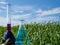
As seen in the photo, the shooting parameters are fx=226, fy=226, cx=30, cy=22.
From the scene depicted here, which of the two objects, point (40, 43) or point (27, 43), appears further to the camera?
point (27, 43)

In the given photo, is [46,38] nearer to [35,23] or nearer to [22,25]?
[22,25]

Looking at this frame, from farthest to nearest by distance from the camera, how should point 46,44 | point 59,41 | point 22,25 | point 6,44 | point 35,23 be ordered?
point 35,23 < point 22,25 < point 6,44 < point 59,41 < point 46,44

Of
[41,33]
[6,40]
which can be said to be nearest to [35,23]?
[6,40]

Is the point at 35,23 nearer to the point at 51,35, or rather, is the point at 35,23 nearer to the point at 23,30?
the point at 23,30

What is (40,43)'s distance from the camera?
2367mm

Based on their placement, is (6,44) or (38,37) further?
(6,44)

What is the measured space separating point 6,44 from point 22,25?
90 centimetres

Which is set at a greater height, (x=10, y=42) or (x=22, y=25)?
(x=22, y=25)

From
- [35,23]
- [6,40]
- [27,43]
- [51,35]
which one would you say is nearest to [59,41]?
[51,35]

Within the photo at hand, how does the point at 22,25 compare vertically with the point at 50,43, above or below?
above

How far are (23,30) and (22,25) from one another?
0.35 ft

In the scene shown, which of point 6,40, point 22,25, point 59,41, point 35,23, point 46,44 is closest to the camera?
point 46,44

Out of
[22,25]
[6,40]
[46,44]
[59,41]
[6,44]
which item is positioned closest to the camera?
[46,44]

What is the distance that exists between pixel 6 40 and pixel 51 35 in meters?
0.87
